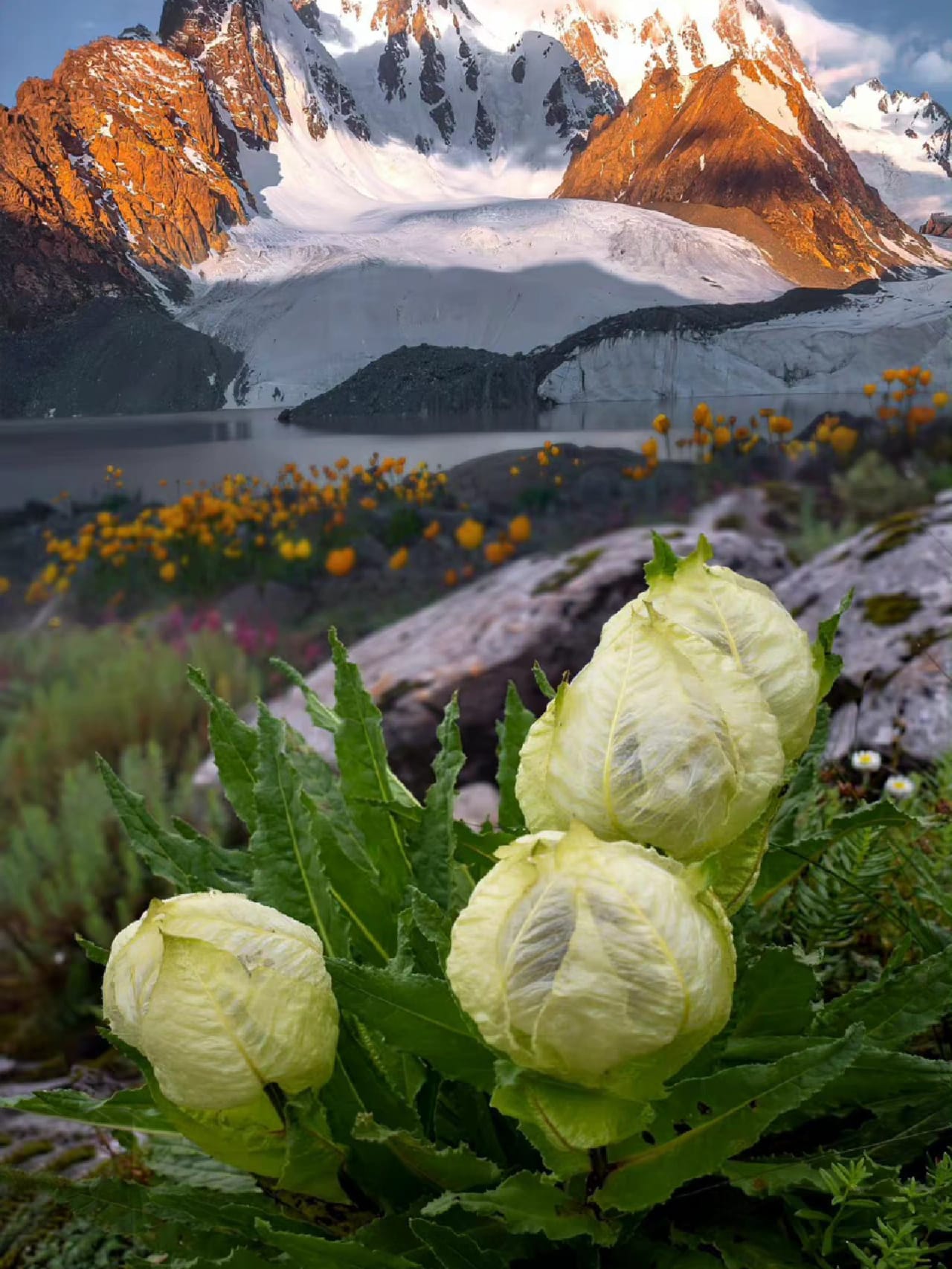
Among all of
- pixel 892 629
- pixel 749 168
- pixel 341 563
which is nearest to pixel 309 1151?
pixel 892 629

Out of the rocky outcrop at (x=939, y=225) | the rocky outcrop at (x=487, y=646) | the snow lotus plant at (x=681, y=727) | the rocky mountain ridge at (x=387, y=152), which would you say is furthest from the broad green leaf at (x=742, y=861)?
the rocky outcrop at (x=939, y=225)

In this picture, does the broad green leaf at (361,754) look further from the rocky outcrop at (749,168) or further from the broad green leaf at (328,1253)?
the rocky outcrop at (749,168)

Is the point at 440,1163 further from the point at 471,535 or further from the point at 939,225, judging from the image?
the point at 939,225

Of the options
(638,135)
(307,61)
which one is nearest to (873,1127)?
(638,135)

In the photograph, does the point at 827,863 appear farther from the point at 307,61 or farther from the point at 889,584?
the point at 307,61

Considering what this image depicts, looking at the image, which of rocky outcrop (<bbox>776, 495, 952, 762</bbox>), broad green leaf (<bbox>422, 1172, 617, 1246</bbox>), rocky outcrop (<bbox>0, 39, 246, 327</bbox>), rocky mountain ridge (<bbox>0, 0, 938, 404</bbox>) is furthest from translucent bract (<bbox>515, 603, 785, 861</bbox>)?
rocky outcrop (<bbox>0, 39, 246, 327</bbox>)

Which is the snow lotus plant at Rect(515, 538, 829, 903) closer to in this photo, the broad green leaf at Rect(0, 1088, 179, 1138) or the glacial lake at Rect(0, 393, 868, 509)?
the broad green leaf at Rect(0, 1088, 179, 1138)
